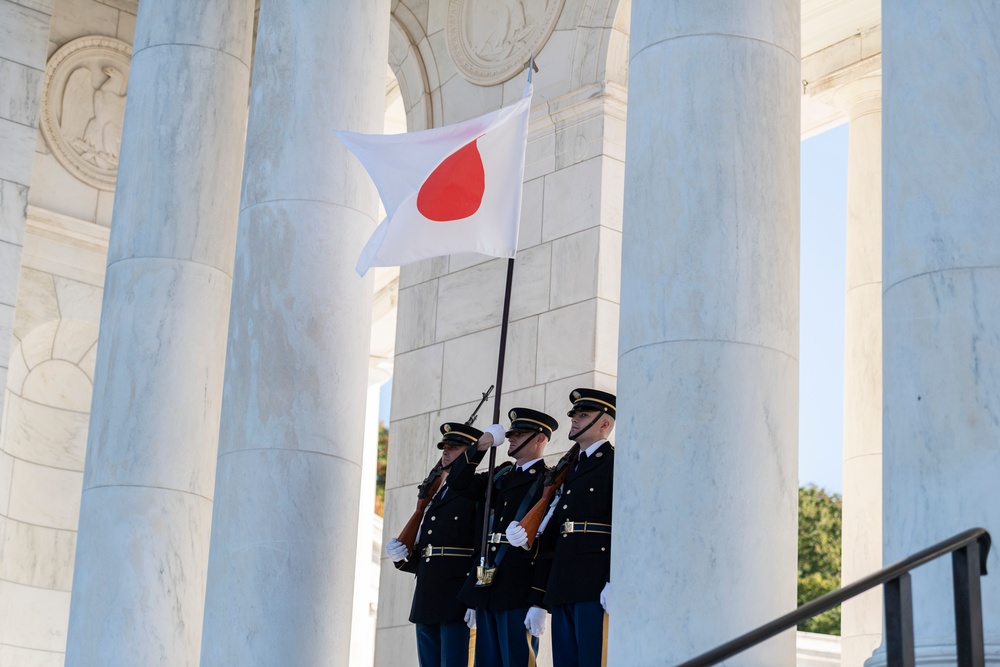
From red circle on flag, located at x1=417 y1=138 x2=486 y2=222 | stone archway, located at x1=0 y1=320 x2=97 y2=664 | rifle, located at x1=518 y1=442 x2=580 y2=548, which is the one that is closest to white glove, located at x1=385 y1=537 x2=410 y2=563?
rifle, located at x1=518 y1=442 x2=580 y2=548

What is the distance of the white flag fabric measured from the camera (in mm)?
18000

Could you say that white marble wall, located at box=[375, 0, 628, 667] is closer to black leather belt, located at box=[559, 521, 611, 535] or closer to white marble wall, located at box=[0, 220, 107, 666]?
black leather belt, located at box=[559, 521, 611, 535]

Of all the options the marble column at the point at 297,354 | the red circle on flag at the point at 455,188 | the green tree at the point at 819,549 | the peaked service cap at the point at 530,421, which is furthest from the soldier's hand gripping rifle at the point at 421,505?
the green tree at the point at 819,549

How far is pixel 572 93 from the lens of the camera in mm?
22734

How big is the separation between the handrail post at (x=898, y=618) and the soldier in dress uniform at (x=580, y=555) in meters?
6.24

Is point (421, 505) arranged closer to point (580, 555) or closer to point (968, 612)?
point (580, 555)

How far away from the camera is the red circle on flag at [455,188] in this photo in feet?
59.5

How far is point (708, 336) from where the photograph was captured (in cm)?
1348

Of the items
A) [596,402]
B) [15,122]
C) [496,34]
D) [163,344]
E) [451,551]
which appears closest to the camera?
[596,402]

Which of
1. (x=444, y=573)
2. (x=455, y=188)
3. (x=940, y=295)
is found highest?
(x=455, y=188)

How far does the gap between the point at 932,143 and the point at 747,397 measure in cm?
263

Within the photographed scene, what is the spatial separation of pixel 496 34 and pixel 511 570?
1066 cm

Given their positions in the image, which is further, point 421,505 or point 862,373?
point 862,373

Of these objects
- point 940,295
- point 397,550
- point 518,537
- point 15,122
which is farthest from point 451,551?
point 15,122
